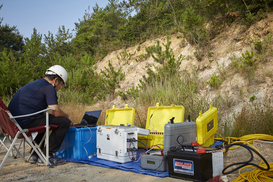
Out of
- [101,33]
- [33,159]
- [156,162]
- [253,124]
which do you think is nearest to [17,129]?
[33,159]

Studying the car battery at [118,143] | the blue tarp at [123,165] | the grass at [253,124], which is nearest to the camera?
the blue tarp at [123,165]

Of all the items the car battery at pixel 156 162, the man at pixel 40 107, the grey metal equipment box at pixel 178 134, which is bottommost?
the car battery at pixel 156 162

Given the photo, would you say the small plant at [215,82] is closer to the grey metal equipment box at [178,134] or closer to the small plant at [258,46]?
the small plant at [258,46]

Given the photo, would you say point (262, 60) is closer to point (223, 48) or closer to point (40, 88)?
point (223, 48)

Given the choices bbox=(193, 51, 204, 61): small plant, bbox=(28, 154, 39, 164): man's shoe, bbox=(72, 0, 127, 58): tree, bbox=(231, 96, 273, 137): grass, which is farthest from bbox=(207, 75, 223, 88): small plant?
bbox=(72, 0, 127, 58): tree

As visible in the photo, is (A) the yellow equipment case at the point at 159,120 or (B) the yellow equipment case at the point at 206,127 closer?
(B) the yellow equipment case at the point at 206,127

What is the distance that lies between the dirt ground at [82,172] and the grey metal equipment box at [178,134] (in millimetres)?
462

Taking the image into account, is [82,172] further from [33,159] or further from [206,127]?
[206,127]

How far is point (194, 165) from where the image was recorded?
2350 mm

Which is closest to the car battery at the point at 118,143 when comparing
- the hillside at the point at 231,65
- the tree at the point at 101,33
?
the hillside at the point at 231,65

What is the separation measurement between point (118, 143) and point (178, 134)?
868mm

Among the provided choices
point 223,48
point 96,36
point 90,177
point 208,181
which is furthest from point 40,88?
point 96,36

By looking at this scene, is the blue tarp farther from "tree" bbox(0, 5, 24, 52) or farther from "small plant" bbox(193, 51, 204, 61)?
"tree" bbox(0, 5, 24, 52)

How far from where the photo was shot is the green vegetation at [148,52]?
6.45m
